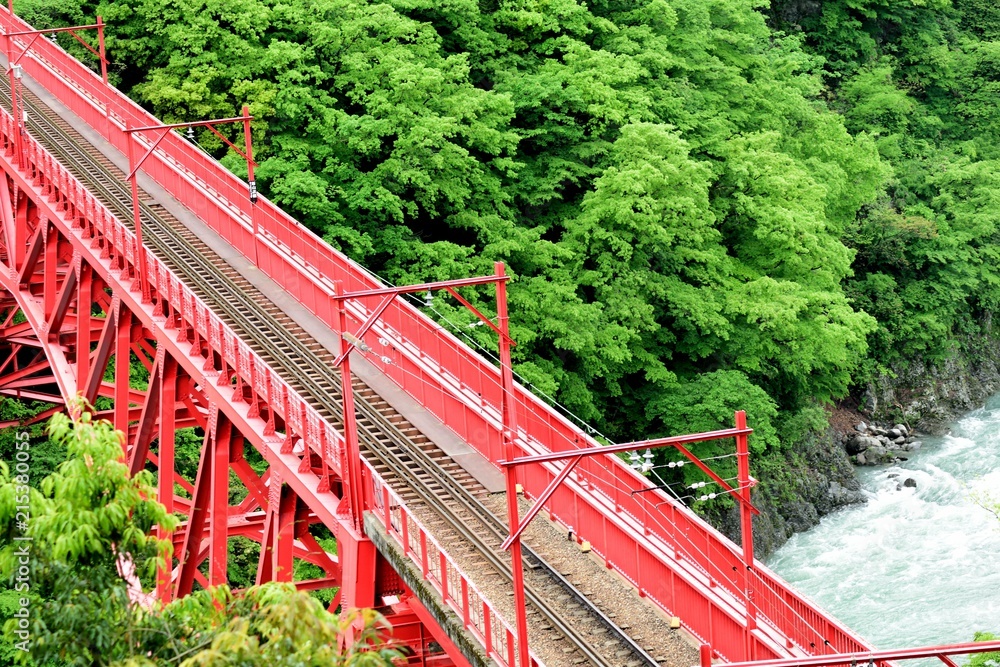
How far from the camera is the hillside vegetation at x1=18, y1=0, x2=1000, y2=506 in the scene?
38406mm

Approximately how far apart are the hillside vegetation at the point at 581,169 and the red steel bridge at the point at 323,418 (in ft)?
13.7

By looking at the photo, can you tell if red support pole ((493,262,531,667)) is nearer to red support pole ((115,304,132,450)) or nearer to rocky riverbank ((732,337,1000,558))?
red support pole ((115,304,132,450))

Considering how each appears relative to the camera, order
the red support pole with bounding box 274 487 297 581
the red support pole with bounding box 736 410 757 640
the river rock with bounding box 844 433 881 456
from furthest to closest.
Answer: the river rock with bounding box 844 433 881 456
the red support pole with bounding box 274 487 297 581
the red support pole with bounding box 736 410 757 640

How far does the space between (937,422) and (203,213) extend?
84.7ft

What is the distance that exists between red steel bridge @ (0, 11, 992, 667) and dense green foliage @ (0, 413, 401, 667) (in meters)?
3.87

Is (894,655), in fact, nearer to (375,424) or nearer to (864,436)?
(375,424)

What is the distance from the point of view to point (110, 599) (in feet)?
38.9

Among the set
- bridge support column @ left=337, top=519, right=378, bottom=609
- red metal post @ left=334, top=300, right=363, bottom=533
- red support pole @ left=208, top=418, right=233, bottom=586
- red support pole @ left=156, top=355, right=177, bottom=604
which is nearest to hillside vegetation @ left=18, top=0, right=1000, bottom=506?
red support pole @ left=156, top=355, right=177, bottom=604

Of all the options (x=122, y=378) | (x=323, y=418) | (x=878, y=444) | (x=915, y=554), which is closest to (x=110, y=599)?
(x=323, y=418)

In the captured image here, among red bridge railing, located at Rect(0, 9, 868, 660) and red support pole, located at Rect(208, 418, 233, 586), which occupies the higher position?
red bridge railing, located at Rect(0, 9, 868, 660)

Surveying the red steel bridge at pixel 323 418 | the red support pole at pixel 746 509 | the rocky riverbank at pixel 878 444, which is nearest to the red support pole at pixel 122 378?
the red steel bridge at pixel 323 418

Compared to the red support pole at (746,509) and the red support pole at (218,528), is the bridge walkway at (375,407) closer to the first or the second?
the red support pole at (746,509)

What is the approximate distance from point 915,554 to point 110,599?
27.9 meters

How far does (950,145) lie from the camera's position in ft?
200
